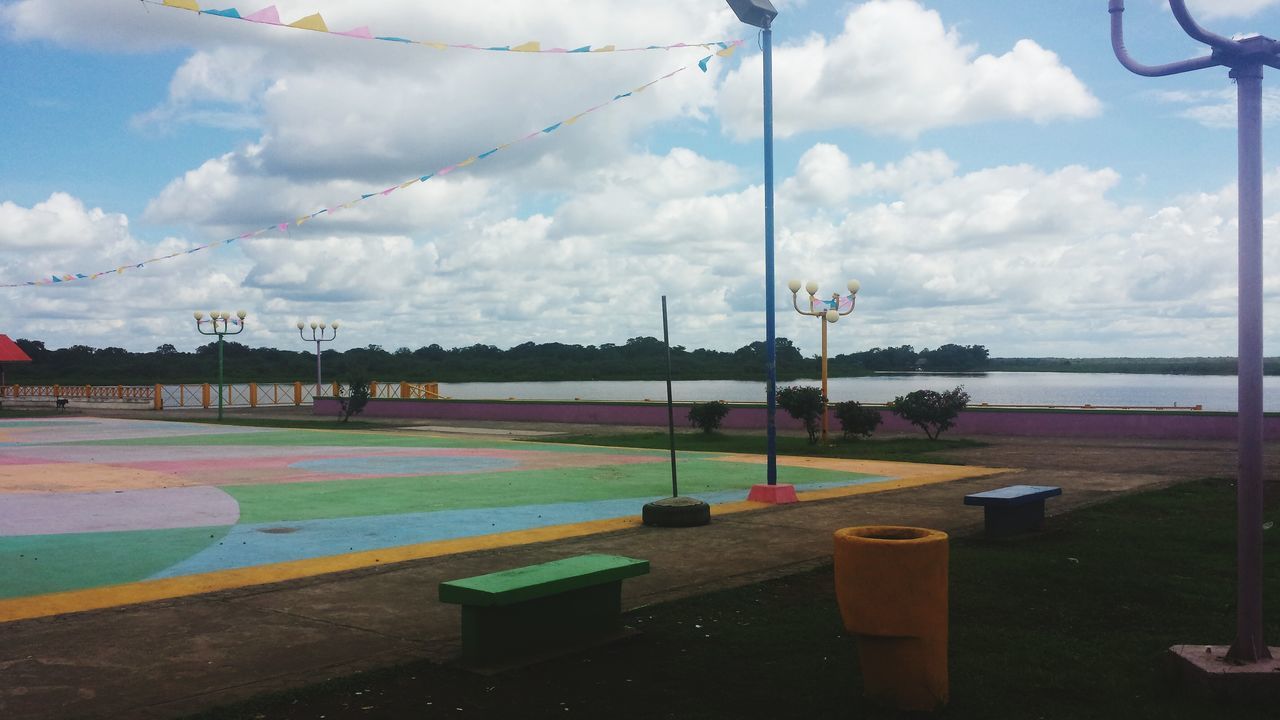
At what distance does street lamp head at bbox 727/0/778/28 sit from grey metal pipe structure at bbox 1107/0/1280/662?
7.45 metres

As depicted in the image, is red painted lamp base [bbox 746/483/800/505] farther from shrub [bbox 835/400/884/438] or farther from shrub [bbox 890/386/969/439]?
shrub [bbox 890/386/969/439]

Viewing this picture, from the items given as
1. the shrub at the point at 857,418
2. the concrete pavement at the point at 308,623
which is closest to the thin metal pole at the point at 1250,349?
the concrete pavement at the point at 308,623

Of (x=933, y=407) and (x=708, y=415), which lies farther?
(x=708, y=415)

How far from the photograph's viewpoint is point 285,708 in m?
5.07

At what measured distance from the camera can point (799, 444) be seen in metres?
24.8

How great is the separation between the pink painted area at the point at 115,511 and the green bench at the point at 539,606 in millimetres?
6622

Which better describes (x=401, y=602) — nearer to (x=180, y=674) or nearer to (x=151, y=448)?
(x=180, y=674)

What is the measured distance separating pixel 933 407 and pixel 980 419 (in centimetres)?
406

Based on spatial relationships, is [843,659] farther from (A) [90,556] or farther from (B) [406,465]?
(B) [406,465]

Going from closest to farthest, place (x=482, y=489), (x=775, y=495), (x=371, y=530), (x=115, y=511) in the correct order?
(x=371, y=530) < (x=115, y=511) < (x=775, y=495) < (x=482, y=489)

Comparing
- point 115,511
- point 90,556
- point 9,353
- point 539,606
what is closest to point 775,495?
point 539,606

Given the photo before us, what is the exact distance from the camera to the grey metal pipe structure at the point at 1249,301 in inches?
205

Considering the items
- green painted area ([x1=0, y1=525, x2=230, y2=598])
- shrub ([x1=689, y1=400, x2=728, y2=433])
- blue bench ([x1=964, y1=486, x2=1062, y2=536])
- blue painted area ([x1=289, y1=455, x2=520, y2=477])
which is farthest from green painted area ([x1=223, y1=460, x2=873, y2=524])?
shrub ([x1=689, y1=400, x2=728, y2=433])

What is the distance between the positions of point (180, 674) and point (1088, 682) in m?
5.03
